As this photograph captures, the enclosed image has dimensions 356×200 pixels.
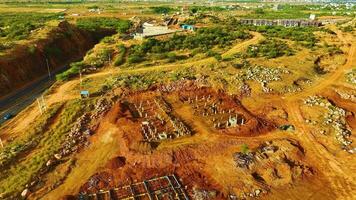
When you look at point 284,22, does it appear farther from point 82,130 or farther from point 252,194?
point 252,194

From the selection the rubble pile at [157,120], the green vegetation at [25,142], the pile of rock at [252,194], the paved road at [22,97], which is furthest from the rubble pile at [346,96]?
the paved road at [22,97]

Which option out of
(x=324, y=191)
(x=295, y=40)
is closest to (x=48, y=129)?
(x=324, y=191)

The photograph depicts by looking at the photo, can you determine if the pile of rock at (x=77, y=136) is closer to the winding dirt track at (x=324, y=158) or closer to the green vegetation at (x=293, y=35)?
the winding dirt track at (x=324, y=158)

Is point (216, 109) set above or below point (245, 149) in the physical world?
above

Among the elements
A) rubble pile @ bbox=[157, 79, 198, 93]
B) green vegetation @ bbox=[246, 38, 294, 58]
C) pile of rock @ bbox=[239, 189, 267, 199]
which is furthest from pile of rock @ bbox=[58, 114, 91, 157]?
green vegetation @ bbox=[246, 38, 294, 58]

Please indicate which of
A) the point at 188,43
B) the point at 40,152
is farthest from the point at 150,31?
the point at 40,152

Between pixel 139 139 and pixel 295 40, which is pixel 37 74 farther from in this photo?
pixel 295 40
